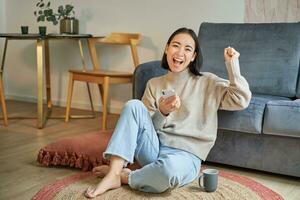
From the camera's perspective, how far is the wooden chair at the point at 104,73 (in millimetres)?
3291

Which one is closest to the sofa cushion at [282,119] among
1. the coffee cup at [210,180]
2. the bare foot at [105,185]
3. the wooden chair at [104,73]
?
the coffee cup at [210,180]

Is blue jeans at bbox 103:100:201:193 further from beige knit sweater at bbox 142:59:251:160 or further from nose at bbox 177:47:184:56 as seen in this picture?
nose at bbox 177:47:184:56

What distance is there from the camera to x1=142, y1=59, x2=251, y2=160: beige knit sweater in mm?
2029

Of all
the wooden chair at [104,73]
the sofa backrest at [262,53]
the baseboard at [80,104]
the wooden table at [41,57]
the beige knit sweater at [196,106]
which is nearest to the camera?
the beige knit sweater at [196,106]

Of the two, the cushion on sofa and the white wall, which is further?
the white wall

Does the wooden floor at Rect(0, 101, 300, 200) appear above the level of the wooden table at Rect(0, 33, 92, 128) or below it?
below

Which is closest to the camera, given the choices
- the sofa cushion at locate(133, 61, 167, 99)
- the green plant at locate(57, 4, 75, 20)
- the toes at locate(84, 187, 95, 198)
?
the toes at locate(84, 187, 95, 198)

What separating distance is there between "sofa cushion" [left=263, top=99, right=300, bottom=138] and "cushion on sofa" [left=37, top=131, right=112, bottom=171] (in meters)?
0.90

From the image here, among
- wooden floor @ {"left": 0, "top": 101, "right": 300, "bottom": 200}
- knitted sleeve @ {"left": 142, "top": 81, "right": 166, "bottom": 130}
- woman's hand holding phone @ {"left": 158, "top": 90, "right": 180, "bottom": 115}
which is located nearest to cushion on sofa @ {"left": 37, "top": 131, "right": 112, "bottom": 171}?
wooden floor @ {"left": 0, "top": 101, "right": 300, "bottom": 200}

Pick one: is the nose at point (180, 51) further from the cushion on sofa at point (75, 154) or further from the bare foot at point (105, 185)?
the cushion on sofa at point (75, 154)

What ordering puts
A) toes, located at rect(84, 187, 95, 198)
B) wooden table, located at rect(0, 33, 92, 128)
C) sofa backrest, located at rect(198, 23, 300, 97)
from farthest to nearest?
wooden table, located at rect(0, 33, 92, 128), sofa backrest, located at rect(198, 23, 300, 97), toes, located at rect(84, 187, 95, 198)

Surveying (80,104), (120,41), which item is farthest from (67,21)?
(80,104)

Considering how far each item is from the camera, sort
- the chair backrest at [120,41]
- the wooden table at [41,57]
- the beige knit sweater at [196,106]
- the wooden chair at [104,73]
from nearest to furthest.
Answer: the beige knit sweater at [196,106]
the wooden chair at [104,73]
the wooden table at [41,57]
the chair backrest at [120,41]

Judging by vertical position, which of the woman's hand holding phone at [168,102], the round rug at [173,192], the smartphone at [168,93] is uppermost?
the smartphone at [168,93]
